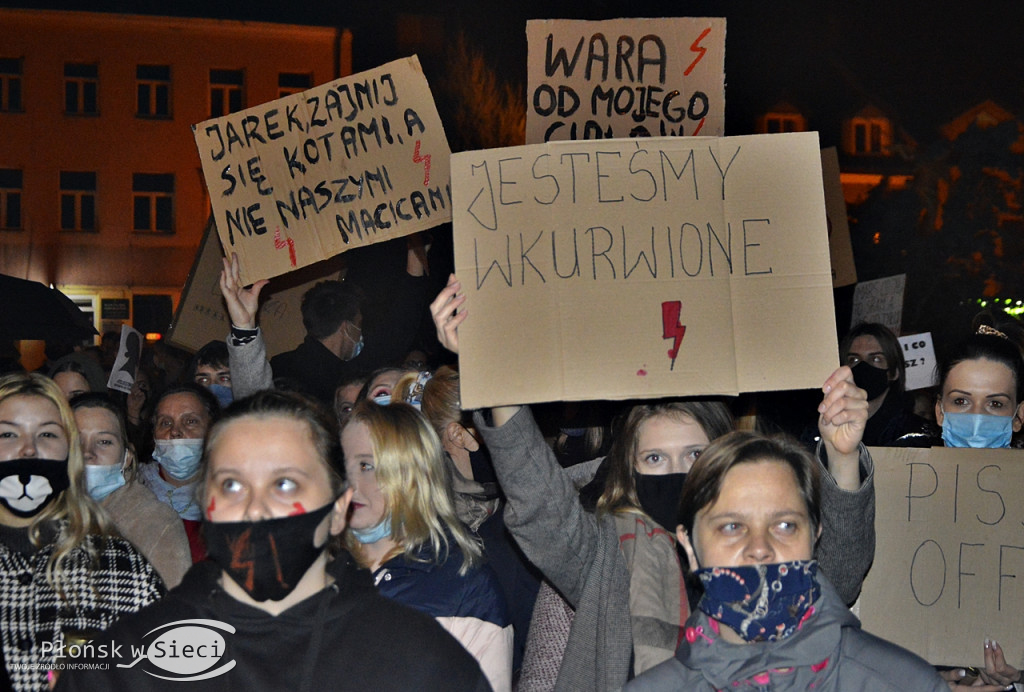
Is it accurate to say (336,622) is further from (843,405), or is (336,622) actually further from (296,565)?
(843,405)

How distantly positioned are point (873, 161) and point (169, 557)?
46.4 metres

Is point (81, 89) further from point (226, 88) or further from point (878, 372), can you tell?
point (878, 372)

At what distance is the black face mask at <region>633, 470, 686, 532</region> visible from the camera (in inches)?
136

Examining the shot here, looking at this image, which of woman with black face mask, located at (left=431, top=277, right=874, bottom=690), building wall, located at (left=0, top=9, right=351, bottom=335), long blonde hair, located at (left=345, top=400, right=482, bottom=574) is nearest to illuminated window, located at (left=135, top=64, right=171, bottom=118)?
building wall, located at (left=0, top=9, right=351, bottom=335)

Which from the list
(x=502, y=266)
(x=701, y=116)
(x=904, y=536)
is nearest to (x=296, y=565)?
(x=502, y=266)

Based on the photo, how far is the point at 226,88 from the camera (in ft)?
105

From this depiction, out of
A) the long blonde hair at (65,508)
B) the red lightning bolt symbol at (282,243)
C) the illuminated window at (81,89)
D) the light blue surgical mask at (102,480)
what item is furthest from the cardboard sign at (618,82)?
the illuminated window at (81,89)

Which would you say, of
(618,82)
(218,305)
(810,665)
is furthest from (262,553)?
(218,305)

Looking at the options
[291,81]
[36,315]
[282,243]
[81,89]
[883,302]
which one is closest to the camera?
[282,243]

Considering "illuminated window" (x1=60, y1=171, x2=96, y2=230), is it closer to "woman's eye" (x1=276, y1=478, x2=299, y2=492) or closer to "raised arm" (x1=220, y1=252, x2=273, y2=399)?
"raised arm" (x1=220, y1=252, x2=273, y2=399)

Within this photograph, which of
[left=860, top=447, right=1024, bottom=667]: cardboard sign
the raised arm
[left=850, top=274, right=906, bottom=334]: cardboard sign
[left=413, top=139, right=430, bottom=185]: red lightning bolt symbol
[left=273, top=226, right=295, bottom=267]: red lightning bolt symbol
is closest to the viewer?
[left=860, top=447, right=1024, bottom=667]: cardboard sign

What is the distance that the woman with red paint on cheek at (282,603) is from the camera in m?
2.59

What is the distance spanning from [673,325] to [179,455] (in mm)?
2577

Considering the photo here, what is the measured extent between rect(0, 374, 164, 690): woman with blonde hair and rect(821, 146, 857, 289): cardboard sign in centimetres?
427
